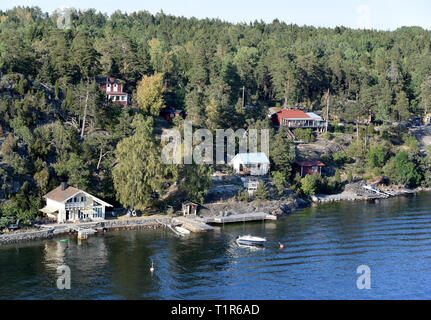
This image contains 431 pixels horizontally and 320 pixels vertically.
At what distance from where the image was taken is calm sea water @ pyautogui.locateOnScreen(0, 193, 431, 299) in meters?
39.7

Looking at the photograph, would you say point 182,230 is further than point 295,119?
No

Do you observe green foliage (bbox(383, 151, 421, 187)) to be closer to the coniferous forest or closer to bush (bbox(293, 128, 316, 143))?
the coniferous forest

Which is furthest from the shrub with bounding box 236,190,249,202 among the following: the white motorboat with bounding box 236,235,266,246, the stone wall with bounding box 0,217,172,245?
the white motorboat with bounding box 236,235,266,246

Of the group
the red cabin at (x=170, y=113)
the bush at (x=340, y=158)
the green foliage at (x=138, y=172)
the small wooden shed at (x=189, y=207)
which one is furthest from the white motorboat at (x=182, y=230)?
the bush at (x=340, y=158)

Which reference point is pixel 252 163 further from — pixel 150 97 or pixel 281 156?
pixel 150 97

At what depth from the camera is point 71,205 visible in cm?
5491

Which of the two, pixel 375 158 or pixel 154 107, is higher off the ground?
pixel 154 107

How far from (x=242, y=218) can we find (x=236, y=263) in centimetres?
1400

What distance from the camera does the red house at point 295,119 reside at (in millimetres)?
90188

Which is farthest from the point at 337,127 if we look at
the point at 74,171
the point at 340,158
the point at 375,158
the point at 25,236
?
the point at 25,236

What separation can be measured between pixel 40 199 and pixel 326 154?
145 feet

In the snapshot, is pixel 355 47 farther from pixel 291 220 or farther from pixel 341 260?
pixel 341 260

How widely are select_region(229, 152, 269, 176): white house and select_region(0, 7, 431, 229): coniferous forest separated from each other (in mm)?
1601

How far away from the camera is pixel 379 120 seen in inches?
3947
